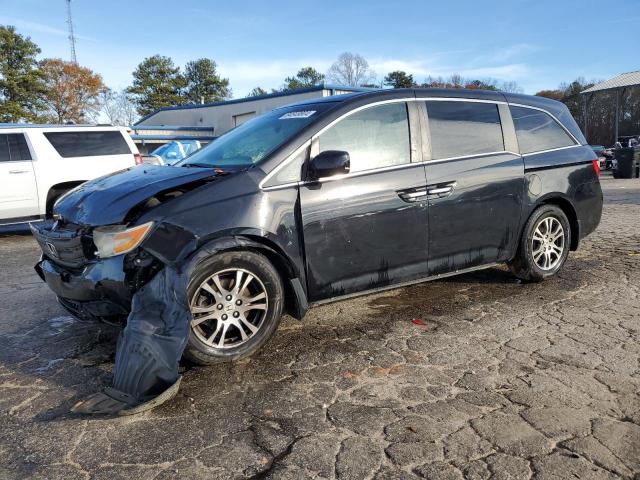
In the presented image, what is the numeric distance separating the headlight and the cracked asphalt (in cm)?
82

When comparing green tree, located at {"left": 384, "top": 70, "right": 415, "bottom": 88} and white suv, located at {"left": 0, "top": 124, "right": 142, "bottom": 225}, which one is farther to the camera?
green tree, located at {"left": 384, "top": 70, "right": 415, "bottom": 88}

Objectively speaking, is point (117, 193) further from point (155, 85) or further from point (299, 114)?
point (155, 85)

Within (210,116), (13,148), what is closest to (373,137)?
(13,148)

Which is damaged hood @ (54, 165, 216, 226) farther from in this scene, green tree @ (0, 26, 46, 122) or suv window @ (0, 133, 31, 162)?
green tree @ (0, 26, 46, 122)

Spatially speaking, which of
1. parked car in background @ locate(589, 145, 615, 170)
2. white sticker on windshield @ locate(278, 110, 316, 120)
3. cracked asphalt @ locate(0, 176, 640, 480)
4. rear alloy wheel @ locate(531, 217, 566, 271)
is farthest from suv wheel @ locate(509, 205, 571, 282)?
parked car in background @ locate(589, 145, 615, 170)

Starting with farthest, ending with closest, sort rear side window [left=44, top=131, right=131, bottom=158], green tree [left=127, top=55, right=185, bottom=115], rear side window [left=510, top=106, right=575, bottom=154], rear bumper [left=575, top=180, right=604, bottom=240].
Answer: green tree [left=127, top=55, right=185, bottom=115]
rear side window [left=44, top=131, right=131, bottom=158]
rear bumper [left=575, top=180, right=604, bottom=240]
rear side window [left=510, top=106, right=575, bottom=154]

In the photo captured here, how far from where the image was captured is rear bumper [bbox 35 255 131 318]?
3199 millimetres

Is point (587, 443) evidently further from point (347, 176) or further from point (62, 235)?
point (62, 235)

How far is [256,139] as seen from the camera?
412 centimetres

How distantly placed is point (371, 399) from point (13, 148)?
28.3 feet

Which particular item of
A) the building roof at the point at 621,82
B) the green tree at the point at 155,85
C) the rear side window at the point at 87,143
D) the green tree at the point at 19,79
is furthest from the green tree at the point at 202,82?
the rear side window at the point at 87,143

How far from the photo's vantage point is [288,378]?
3.18m

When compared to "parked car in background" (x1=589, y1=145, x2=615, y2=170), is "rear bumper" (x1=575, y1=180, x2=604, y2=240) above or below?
above

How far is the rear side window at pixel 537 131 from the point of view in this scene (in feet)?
15.9
